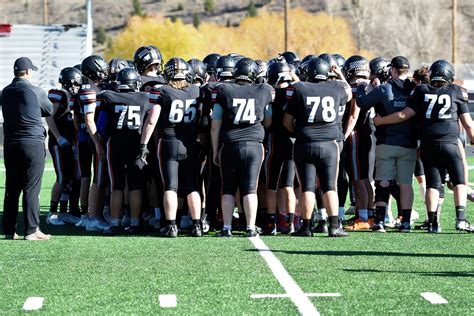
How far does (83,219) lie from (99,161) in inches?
41.9

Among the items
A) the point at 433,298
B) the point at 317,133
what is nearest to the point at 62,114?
the point at 317,133

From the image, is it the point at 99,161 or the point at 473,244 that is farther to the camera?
the point at 99,161

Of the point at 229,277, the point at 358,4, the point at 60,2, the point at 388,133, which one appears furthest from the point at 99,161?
the point at 60,2

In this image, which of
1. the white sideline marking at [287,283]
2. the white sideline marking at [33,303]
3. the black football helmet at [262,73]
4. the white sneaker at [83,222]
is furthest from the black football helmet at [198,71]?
the white sideline marking at [33,303]

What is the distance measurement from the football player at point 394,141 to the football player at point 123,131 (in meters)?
2.35

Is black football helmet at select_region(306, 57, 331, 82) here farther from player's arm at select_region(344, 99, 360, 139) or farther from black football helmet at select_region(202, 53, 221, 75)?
black football helmet at select_region(202, 53, 221, 75)

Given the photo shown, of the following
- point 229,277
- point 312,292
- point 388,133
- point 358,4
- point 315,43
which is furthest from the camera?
point 358,4

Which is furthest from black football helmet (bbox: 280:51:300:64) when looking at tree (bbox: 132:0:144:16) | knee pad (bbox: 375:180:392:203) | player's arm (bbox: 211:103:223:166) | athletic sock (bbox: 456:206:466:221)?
tree (bbox: 132:0:144:16)

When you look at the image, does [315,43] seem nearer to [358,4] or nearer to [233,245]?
[358,4]

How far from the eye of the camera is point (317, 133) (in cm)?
1161

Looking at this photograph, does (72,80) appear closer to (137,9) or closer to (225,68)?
(225,68)

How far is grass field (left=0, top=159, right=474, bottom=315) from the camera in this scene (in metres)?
7.80

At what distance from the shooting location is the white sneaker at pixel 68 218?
13.4 metres

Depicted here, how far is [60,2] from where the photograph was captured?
405ft
